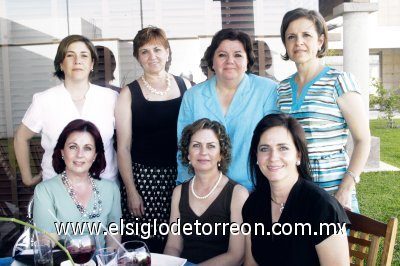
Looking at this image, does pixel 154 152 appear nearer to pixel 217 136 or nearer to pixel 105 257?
pixel 217 136

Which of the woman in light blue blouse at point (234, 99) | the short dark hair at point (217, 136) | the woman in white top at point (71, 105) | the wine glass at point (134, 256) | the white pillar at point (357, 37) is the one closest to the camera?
the wine glass at point (134, 256)

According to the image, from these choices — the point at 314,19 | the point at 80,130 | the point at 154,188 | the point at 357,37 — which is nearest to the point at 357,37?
the point at 357,37

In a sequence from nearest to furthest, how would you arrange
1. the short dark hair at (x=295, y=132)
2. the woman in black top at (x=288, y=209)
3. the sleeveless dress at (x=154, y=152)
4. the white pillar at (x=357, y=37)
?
1. the woman in black top at (x=288, y=209)
2. the short dark hair at (x=295, y=132)
3. the sleeveless dress at (x=154, y=152)
4. the white pillar at (x=357, y=37)

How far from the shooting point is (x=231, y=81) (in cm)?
277

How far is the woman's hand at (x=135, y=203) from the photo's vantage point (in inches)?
120

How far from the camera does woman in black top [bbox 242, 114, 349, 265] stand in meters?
1.85

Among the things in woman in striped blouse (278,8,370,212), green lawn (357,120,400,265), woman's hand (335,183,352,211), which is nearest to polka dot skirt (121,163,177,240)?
woman in striped blouse (278,8,370,212)

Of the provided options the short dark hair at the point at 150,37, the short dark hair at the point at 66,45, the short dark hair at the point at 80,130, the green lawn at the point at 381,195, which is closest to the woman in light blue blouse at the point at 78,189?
the short dark hair at the point at 80,130

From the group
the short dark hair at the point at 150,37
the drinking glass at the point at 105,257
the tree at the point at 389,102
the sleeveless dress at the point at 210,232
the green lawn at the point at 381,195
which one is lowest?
the green lawn at the point at 381,195

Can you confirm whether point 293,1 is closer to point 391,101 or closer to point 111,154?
point 111,154

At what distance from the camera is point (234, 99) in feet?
9.05

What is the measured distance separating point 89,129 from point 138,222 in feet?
2.71

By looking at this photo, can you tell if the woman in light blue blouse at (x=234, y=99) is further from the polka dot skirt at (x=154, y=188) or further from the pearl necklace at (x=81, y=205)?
the pearl necklace at (x=81, y=205)

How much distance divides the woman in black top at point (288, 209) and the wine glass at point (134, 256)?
21.9 inches
